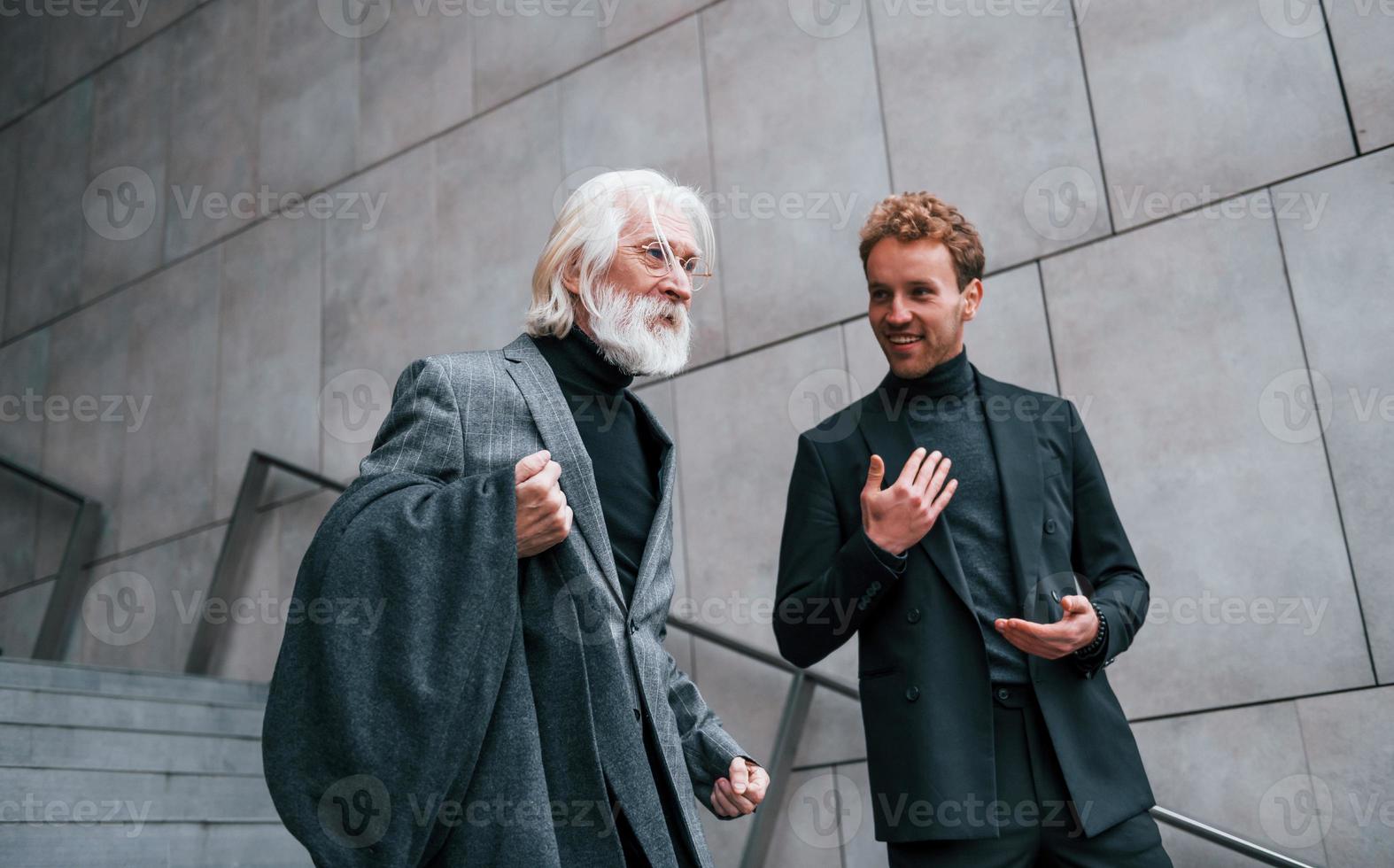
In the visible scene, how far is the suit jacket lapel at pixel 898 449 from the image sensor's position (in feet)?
9.36

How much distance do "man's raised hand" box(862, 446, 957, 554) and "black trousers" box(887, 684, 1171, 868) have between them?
1.33 ft

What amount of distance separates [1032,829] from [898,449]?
0.87 m

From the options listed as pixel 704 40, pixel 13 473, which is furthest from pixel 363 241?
pixel 13 473

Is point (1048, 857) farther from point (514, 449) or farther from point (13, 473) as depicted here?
point (13, 473)

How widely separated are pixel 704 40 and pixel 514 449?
12.8 ft

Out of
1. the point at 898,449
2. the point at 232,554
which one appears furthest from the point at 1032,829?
the point at 232,554

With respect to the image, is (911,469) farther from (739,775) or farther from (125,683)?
(125,683)

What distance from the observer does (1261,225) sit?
14.0 ft

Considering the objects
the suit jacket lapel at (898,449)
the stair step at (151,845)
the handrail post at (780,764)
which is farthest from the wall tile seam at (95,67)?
the suit jacket lapel at (898,449)

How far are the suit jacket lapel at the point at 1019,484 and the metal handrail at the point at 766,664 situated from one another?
1.26 meters

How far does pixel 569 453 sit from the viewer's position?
101 inches

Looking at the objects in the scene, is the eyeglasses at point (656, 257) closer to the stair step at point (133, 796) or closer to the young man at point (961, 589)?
the young man at point (961, 589)

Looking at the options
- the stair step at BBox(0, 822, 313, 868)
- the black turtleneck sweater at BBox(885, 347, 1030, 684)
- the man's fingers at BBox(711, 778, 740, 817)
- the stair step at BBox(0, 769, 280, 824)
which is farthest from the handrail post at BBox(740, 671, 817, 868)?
the man's fingers at BBox(711, 778, 740, 817)

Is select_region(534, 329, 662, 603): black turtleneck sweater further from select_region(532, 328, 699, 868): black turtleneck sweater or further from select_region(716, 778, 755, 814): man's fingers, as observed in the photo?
select_region(716, 778, 755, 814): man's fingers
